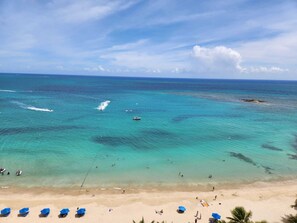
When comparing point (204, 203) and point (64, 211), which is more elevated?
point (64, 211)

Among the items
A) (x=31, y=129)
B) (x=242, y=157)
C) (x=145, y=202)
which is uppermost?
(x=31, y=129)

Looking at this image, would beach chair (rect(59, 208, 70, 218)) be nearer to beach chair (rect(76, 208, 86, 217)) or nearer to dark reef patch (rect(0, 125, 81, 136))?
beach chair (rect(76, 208, 86, 217))

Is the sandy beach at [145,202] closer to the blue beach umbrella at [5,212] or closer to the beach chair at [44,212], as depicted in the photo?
the beach chair at [44,212]

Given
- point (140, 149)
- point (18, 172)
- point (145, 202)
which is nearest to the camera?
point (145, 202)

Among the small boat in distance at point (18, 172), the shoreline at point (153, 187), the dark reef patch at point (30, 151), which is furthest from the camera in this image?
the dark reef patch at point (30, 151)

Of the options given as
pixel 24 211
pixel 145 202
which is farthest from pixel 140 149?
pixel 24 211

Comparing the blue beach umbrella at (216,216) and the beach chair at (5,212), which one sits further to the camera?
the blue beach umbrella at (216,216)

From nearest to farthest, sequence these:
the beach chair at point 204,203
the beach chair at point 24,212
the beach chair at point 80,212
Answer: the beach chair at point 24,212 → the beach chair at point 80,212 → the beach chair at point 204,203

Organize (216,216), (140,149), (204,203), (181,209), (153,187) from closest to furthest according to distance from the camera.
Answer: (216,216), (181,209), (204,203), (153,187), (140,149)

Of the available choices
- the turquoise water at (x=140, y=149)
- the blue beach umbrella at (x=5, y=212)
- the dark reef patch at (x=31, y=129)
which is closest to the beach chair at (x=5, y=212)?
the blue beach umbrella at (x=5, y=212)

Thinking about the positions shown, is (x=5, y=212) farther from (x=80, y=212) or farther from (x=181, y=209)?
(x=181, y=209)
